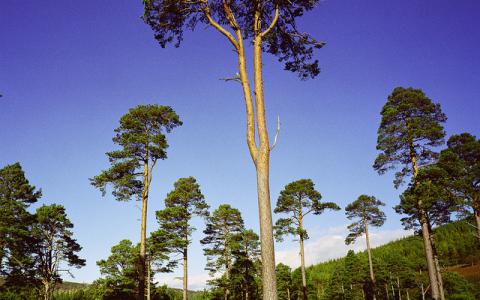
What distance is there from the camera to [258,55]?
8320 mm

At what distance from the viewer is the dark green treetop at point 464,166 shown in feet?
55.3

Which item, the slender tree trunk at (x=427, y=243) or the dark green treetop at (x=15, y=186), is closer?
the slender tree trunk at (x=427, y=243)

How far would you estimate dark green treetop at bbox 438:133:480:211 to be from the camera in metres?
16.8

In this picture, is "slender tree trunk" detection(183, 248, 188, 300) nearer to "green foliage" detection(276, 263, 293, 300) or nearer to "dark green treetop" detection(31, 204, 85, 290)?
"dark green treetop" detection(31, 204, 85, 290)

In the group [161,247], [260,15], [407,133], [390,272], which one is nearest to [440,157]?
[407,133]

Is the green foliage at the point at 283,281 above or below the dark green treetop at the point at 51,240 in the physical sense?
below

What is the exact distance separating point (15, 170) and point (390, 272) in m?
57.9

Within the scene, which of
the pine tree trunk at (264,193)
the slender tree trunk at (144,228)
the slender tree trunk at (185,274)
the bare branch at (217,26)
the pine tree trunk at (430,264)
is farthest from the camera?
the slender tree trunk at (185,274)

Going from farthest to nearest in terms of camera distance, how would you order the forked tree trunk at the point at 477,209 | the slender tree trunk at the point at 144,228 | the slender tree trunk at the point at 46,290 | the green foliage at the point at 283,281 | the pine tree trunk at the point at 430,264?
1. the green foliage at the point at 283,281
2. the slender tree trunk at the point at 46,290
3. the forked tree trunk at the point at 477,209
4. the pine tree trunk at the point at 430,264
5. the slender tree trunk at the point at 144,228

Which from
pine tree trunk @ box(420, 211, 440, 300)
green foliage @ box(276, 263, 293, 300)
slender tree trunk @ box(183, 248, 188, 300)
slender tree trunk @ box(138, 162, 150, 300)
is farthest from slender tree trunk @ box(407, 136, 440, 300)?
green foliage @ box(276, 263, 293, 300)

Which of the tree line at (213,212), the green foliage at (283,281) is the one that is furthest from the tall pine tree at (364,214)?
the green foliage at (283,281)

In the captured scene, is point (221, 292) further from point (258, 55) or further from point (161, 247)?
point (258, 55)

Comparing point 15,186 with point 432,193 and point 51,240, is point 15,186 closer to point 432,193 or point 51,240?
point 51,240

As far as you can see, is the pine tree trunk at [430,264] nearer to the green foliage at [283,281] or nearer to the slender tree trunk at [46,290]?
the slender tree trunk at [46,290]
